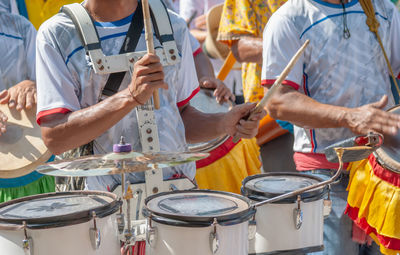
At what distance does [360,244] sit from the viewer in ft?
10.3

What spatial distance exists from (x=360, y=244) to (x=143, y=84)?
5.04ft

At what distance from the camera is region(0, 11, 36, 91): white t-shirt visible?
3.54 metres

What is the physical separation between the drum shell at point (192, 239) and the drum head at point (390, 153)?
2.81ft

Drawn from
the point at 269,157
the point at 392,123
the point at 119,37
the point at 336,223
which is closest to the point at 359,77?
the point at 392,123

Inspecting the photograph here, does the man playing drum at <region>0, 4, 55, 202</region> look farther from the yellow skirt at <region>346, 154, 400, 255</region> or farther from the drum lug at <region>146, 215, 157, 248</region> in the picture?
the yellow skirt at <region>346, 154, 400, 255</region>

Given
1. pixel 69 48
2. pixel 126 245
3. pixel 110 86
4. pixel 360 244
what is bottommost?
pixel 360 244

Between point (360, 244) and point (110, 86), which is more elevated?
point (110, 86)

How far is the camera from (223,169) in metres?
4.08

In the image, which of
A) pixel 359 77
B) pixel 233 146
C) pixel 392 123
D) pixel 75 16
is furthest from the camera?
pixel 233 146

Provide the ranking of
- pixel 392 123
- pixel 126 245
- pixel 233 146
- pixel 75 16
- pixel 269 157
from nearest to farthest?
pixel 126 245, pixel 75 16, pixel 392 123, pixel 233 146, pixel 269 157

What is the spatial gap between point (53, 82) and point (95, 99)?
0.60ft

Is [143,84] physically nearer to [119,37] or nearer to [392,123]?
[119,37]

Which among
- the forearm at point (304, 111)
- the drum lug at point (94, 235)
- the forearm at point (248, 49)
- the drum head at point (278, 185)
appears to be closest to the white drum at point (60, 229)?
the drum lug at point (94, 235)

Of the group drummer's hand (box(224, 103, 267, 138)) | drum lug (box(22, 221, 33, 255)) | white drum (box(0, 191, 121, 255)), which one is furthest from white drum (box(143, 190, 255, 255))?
drummer's hand (box(224, 103, 267, 138))
